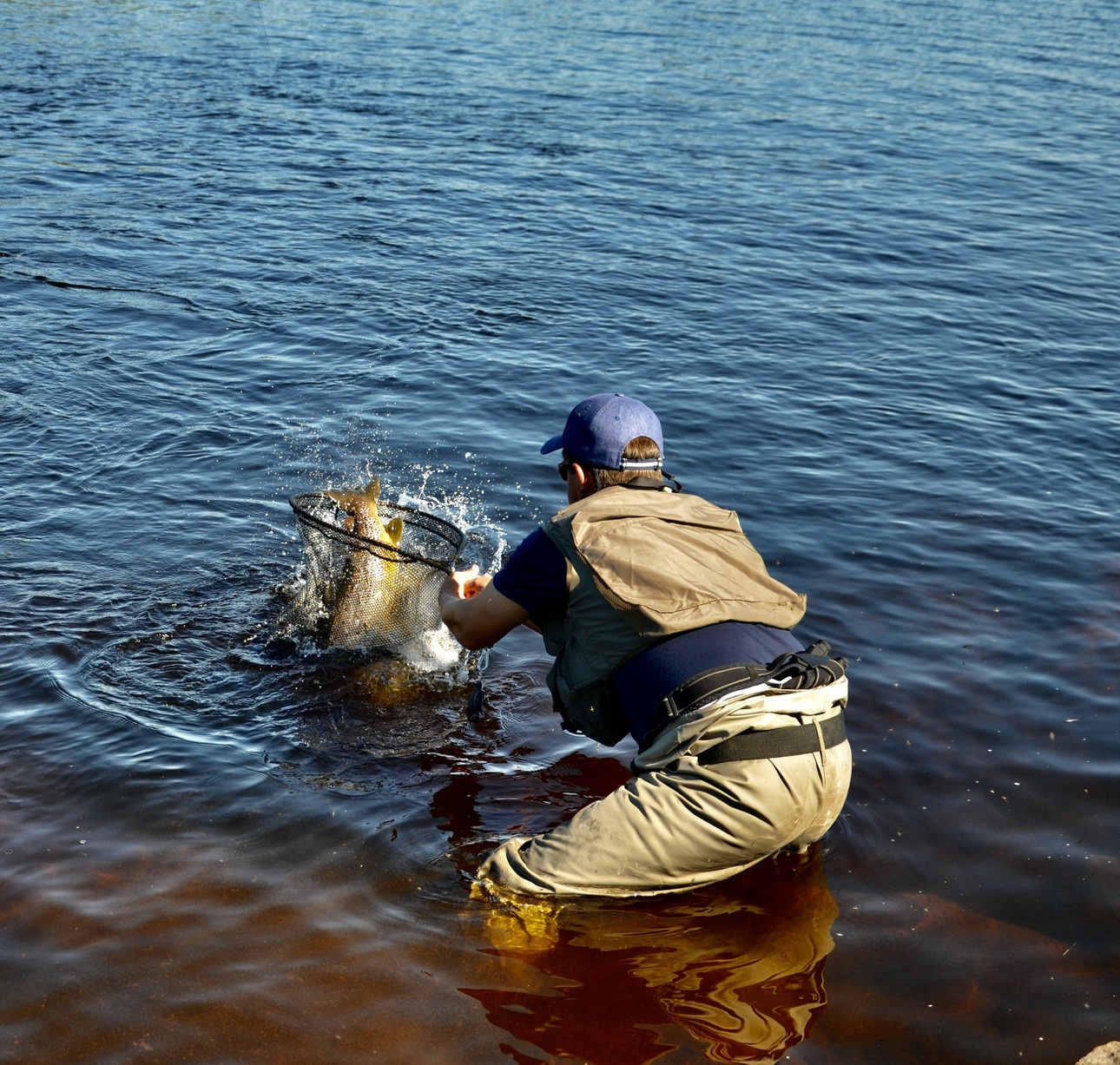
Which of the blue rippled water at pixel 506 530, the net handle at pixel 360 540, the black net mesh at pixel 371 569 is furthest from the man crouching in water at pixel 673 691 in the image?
the black net mesh at pixel 371 569

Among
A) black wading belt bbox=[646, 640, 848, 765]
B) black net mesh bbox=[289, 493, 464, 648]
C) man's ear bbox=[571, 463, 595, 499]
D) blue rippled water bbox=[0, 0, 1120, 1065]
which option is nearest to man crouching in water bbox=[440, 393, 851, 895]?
black wading belt bbox=[646, 640, 848, 765]

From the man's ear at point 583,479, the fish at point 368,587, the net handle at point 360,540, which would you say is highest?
the man's ear at point 583,479

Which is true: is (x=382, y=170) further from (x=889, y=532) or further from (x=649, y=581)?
(x=649, y=581)

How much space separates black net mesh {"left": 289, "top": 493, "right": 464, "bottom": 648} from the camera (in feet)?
18.8

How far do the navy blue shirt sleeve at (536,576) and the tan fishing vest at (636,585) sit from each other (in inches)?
1.7

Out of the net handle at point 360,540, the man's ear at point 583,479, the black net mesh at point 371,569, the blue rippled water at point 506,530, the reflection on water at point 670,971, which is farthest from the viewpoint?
the black net mesh at point 371,569

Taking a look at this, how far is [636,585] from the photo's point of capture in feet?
13.0

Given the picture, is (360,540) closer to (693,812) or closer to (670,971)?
(693,812)

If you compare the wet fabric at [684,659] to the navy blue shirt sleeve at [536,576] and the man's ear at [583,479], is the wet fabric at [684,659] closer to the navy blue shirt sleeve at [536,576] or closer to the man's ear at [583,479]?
the navy blue shirt sleeve at [536,576]

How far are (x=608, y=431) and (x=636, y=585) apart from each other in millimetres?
650

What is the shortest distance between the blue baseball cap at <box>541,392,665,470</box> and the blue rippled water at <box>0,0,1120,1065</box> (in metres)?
1.57

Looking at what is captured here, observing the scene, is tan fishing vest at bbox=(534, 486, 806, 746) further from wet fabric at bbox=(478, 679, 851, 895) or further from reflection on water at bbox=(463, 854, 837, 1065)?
reflection on water at bbox=(463, 854, 837, 1065)

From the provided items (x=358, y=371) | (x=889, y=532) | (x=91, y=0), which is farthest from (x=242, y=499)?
(x=91, y=0)

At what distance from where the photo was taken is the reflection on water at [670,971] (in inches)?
148
